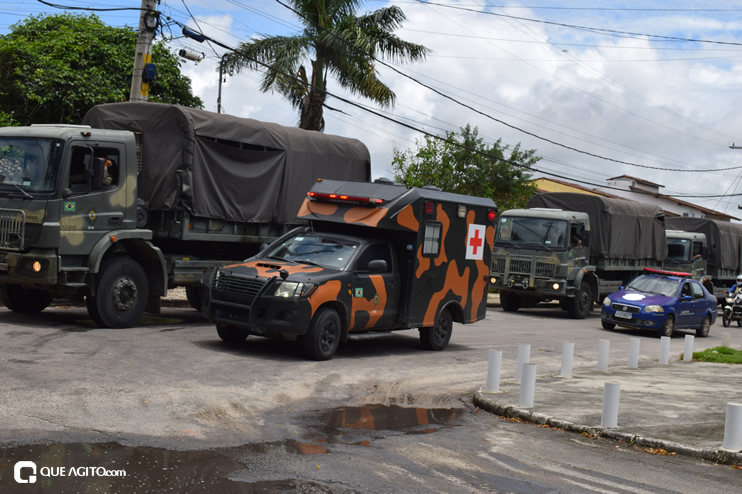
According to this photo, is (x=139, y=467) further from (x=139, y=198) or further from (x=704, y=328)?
(x=704, y=328)

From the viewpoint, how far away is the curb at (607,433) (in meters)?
7.32

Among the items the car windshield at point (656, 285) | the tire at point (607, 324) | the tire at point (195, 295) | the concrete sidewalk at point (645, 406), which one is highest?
the car windshield at point (656, 285)

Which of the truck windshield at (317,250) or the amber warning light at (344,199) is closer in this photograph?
the truck windshield at (317,250)

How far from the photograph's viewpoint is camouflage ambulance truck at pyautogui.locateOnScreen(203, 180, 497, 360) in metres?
11.2

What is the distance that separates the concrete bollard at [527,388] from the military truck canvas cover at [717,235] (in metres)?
Result: 27.7

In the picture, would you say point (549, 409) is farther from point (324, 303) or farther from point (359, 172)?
point (359, 172)

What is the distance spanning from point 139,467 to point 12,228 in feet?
24.5

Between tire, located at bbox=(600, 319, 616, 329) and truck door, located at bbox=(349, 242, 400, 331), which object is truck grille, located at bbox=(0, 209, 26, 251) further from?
tire, located at bbox=(600, 319, 616, 329)

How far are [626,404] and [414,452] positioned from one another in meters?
3.98

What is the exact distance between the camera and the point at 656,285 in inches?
867

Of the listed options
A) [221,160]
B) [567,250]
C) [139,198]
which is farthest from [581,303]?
[139,198]

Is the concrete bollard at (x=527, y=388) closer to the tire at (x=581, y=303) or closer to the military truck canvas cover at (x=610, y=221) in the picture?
the tire at (x=581, y=303)

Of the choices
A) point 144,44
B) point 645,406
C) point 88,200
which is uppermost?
point 144,44

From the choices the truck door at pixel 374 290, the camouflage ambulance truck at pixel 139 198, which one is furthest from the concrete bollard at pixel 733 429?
the camouflage ambulance truck at pixel 139 198
